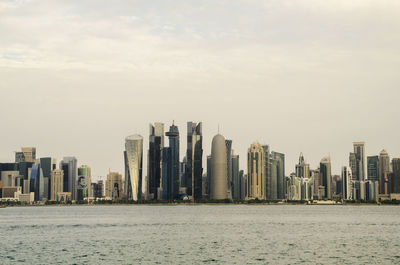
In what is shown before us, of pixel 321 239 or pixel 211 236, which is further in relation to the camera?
pixel 211 236

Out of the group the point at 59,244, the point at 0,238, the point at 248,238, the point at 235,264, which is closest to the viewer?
the point at 235,264

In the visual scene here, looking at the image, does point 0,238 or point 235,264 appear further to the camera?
point 0,238

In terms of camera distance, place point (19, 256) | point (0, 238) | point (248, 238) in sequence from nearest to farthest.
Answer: point (19, 256) → point (248, 238) → point (0, 238)

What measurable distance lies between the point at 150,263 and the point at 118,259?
647 centimetres

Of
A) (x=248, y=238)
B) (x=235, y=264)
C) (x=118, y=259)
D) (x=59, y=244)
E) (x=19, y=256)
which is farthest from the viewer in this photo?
(x=248, y=238)

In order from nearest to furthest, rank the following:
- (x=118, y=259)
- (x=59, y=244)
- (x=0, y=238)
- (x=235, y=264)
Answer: (x=235, y=264) < (x=118, y=259) < (x=59, y=244) < (x=0, y=238)

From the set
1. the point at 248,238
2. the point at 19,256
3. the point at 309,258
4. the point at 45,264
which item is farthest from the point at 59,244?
the point at 309,258

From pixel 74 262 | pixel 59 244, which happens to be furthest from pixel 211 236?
pixel 74 262

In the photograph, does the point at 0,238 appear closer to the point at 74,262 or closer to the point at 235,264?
the point at 74,262

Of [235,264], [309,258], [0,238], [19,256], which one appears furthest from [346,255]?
[0,238]

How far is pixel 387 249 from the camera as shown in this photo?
328 feet

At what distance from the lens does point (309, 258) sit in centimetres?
8644

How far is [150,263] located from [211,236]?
158 feet

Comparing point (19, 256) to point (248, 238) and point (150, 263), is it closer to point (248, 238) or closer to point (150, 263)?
point (150, 263)
